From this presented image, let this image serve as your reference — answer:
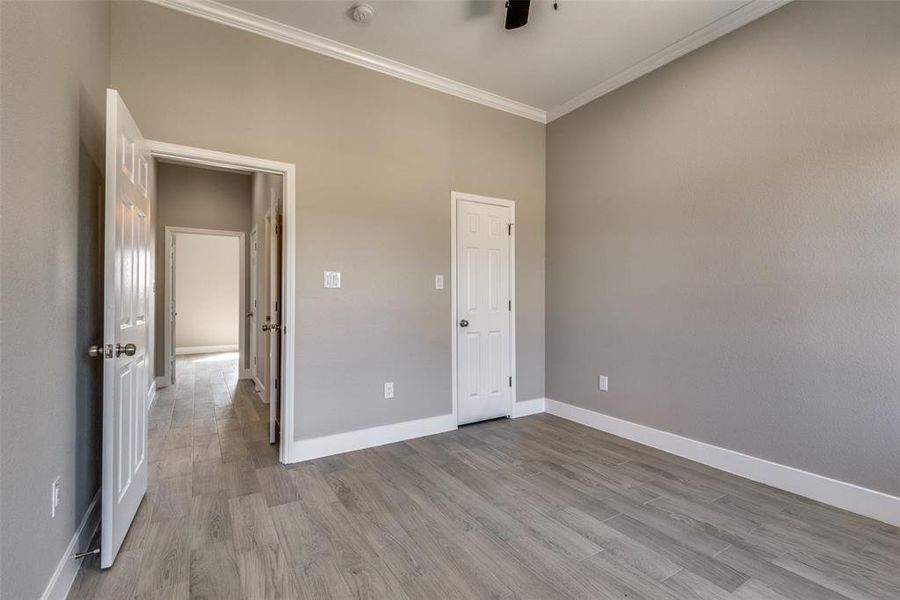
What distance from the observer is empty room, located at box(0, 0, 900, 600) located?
5.54ft

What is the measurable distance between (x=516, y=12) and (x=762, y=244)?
83.9 inches

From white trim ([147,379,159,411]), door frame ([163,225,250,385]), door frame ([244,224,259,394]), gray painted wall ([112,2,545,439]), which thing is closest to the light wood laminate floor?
gray painted wall ([112,2,545,439])

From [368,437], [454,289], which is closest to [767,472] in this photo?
[454,289]

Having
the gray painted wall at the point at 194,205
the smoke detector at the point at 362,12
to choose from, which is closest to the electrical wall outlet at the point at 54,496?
the smoke detector at the point at 362,12

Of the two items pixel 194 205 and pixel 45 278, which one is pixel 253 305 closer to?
pixel 194 205

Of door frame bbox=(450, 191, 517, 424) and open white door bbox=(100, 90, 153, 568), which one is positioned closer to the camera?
open white door bbox=(100, 90, 153, 568)

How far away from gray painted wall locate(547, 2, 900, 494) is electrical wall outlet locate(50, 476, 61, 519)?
3573 millimetres

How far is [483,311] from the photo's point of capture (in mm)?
3875

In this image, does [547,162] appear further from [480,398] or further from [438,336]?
[480,398]

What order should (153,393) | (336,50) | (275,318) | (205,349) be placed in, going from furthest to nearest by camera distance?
1. (205,349)
2. (153,393)
3. (275,318)
4. (336,50)

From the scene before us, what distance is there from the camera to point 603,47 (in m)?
3.06

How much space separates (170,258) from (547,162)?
5.05 metres

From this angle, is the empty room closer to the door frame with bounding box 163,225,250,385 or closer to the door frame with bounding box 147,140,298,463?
the door frame with bounding box 147,140,298,463

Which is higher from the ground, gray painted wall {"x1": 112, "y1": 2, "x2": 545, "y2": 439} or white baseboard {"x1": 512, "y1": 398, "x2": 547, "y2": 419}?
gray painted wall {"x1": 112, "y1": 2, "x2": 545, "y2": 439}
